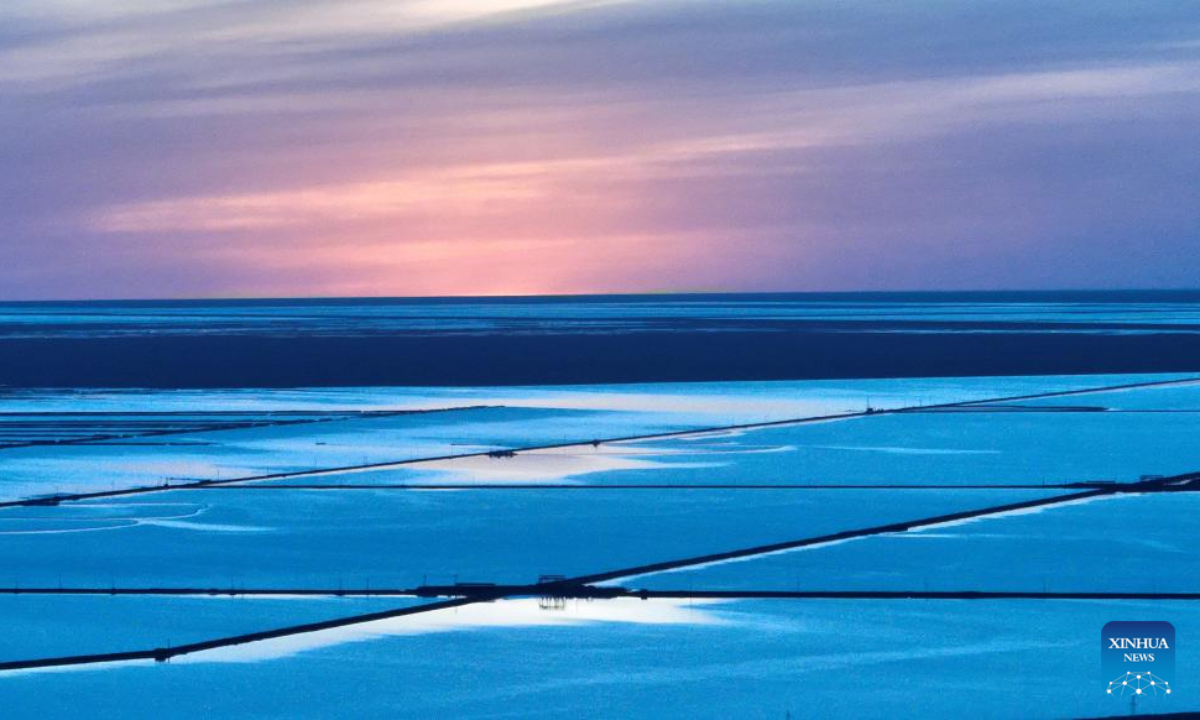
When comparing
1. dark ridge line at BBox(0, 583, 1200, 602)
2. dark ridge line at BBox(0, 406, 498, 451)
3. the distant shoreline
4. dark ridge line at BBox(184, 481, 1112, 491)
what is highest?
the distant shoreline

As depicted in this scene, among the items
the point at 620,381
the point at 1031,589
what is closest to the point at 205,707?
the point at 1031,589

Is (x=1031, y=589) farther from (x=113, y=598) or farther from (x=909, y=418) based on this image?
(x=909, y=418)

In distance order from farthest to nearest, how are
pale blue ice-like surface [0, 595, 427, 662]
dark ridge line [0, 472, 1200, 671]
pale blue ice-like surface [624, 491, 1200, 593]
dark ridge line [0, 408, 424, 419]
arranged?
dark ridge line [0, 408, 424, 419] → pale blue ice-like surface [624, 491, 1200, 593] → pale blue ice-like surface [0, 595, 427, 662] → dark ridge line [0, 472, 1200, 671]

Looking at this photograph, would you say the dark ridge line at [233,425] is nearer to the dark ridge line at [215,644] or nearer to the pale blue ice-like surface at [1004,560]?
the pale blue ice-like surface at [1004,560]

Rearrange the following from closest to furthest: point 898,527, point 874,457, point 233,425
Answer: point 898,527 < point 874,457 < point 233,425

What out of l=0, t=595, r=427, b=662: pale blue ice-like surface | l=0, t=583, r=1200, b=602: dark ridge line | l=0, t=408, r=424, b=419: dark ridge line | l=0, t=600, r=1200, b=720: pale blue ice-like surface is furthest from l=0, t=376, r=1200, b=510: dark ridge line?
l=0, t=600, r=1200, b=720: pale blue ice-like surface

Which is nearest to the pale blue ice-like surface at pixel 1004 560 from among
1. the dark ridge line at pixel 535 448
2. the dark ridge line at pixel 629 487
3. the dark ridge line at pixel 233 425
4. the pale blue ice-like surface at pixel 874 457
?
the dark ridge line at pixel 629 487

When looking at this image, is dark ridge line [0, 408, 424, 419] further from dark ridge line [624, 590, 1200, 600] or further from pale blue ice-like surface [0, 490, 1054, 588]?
dark ridge line [624, 590, 1200, 600]

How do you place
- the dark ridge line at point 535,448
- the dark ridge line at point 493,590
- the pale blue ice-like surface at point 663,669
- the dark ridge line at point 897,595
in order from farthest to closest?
the dark ridge line at point 535,448 → the dark ridge line at point 897,595 → the dark ridge line at point 493,590 → the pale blue ice-like surface at point 663,669

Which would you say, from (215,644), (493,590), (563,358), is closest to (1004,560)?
(493,590)

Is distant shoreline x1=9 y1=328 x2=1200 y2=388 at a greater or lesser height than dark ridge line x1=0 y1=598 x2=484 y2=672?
greater

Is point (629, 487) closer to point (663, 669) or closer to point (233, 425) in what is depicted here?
point (663, 669)
